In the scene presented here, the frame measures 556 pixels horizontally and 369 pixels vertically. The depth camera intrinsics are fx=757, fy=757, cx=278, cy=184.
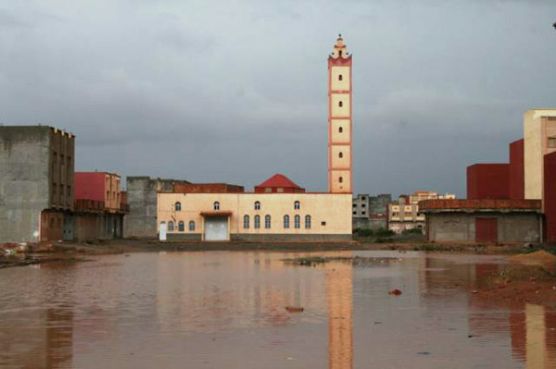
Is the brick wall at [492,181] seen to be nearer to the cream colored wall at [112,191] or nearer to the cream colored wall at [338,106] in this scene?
the cream colored wall at [338,106]

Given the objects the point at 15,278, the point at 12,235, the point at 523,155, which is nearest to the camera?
the point at 15,278

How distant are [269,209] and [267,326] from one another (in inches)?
2711

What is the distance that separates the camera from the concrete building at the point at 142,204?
342ft

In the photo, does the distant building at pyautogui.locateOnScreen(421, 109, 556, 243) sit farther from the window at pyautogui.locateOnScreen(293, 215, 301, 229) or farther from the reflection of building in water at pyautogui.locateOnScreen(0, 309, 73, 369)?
the reflection of building in water at pyautogui.locateOnScreen(0, 309, 73, 369)

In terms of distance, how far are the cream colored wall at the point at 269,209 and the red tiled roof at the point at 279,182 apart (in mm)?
8894

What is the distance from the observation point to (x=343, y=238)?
83562 millimetres

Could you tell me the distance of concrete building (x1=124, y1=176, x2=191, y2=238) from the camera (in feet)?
342

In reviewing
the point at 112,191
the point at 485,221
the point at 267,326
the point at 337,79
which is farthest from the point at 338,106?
the point at 267,326

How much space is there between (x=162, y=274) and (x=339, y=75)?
57.6 metres

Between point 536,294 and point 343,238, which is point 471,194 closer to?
point 343,238

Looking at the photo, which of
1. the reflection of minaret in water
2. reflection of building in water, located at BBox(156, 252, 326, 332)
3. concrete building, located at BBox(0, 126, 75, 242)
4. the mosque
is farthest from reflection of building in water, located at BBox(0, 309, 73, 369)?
the mosque

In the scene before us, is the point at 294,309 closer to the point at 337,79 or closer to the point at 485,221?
the point at 485,221

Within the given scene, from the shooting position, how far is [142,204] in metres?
104

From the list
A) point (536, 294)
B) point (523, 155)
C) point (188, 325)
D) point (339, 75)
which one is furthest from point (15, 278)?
point (339, 75)
